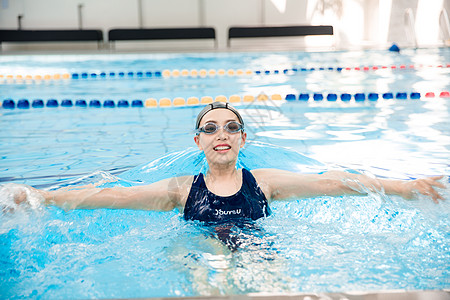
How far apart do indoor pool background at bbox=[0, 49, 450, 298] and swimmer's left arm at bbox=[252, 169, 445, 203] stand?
0.28 ft

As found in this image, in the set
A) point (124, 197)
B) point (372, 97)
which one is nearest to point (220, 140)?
point (124, 197)

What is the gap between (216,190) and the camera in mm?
2572

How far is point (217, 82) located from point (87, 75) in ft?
9.15

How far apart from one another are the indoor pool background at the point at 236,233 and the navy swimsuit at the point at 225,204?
0.07 m

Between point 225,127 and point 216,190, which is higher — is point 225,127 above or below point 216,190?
above

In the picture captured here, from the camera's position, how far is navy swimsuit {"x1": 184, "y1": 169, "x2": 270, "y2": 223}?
8.38 feet

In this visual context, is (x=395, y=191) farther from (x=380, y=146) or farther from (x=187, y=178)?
(x=380, y=146)

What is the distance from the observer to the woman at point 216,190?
2.48 meters

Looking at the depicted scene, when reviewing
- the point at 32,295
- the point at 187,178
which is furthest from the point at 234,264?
the point at 32,295

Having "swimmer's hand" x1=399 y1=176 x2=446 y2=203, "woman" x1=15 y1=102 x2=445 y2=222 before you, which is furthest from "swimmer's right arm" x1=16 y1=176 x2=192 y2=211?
"swimmer's hand" x1=399 y1=176 x2=446 y2=203

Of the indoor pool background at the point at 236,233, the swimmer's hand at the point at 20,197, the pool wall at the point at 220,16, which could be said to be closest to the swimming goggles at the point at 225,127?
the indoor pool background at the point at 236,233

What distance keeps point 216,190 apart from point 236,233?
25 centimetres

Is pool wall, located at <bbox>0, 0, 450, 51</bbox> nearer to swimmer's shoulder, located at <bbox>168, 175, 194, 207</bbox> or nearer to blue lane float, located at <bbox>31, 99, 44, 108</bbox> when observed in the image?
blue lane float, located at <bbox>31, 99, 44, 108</bbox>

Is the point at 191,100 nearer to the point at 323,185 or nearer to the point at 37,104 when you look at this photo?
the point at 37,104
